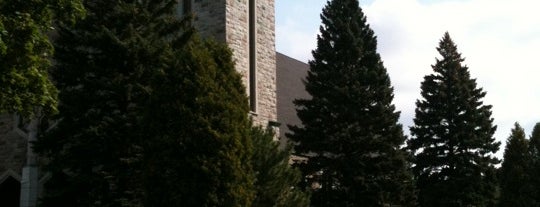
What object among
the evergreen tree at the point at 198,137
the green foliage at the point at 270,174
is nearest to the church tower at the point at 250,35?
the green foliage at the point at 270,174

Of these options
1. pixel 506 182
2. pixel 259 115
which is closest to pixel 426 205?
pixel 506 182

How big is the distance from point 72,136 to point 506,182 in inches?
768

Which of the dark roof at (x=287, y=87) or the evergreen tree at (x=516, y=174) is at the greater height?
the dark roof at (x=287, y=87)

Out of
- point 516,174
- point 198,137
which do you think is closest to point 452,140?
point 516,174

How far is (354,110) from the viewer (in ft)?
68.5

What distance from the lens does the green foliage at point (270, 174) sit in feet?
43.8

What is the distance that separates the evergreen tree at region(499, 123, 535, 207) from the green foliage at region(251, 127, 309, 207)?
1541 cm

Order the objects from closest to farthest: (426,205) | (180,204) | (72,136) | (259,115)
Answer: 1. (180,204)
2. (72,136)
3. (259,115)
4. (426,205)

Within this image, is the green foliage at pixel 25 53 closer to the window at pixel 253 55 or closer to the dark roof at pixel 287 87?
the window at pixel 253 55

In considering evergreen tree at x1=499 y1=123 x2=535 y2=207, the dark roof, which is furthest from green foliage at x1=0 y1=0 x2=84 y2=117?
evergreen tree at x1=499 y1=123 x2=535 y2=207

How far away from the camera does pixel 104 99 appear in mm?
14289

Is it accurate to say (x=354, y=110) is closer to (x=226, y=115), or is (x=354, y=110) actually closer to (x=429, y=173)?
(x=429, y=173)

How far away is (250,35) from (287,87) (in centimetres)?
900

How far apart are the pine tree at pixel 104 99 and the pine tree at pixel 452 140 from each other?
49.4 feet
